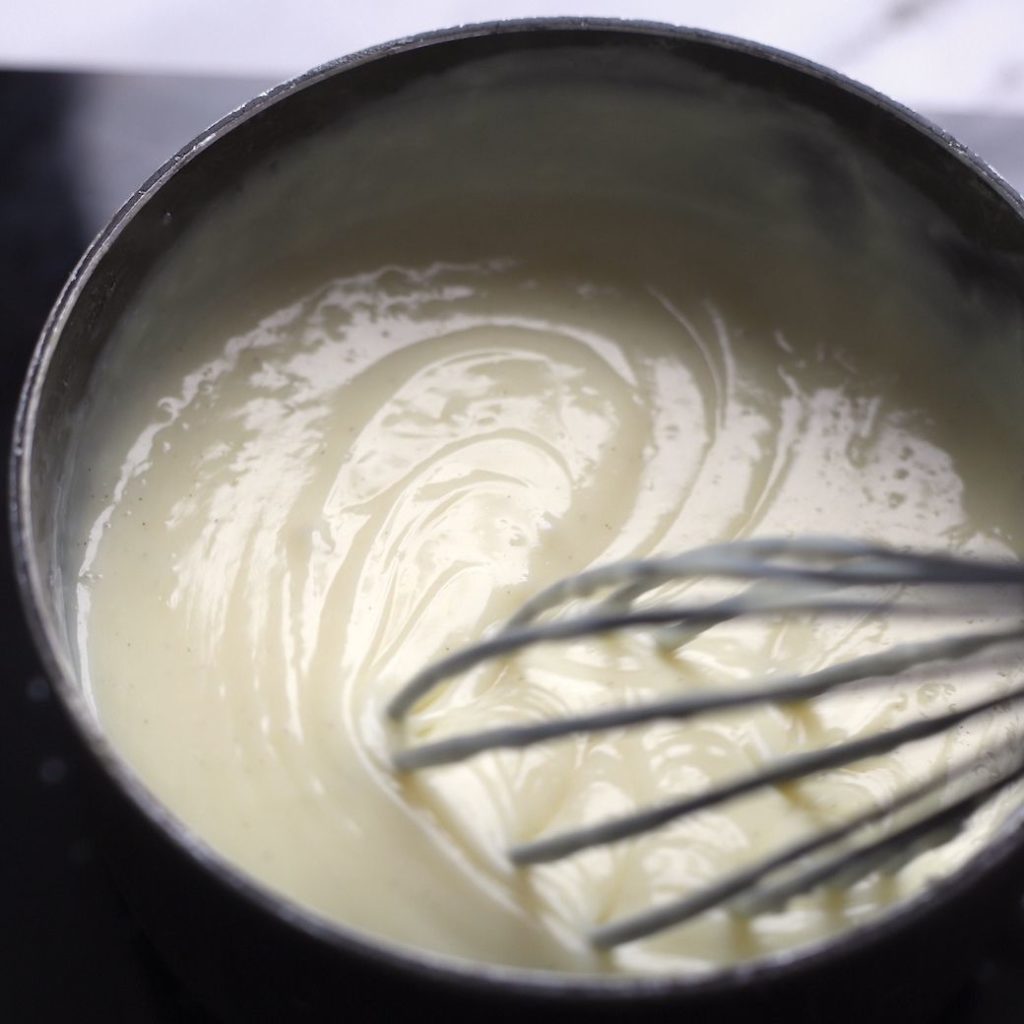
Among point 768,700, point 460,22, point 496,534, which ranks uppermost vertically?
point 460,22

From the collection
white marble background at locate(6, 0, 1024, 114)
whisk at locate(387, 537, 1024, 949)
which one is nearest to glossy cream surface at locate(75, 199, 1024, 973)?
whisk at locate(387, 537, 1024, 949)

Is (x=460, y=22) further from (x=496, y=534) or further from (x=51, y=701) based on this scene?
(x=51, y=701)

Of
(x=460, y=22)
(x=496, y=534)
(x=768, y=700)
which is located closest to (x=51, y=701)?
(x=496, y=534)

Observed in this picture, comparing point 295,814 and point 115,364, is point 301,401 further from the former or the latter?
point 295,814

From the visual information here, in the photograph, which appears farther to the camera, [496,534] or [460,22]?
[460,22]

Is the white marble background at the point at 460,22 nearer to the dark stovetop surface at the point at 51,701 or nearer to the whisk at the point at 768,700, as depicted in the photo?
the dark stovetop surface at the point at 51,701

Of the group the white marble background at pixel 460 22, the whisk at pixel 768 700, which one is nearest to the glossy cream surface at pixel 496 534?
the whisk at pixel 768 700

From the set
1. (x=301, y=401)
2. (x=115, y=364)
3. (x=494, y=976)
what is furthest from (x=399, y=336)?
(x=494, y=976)
